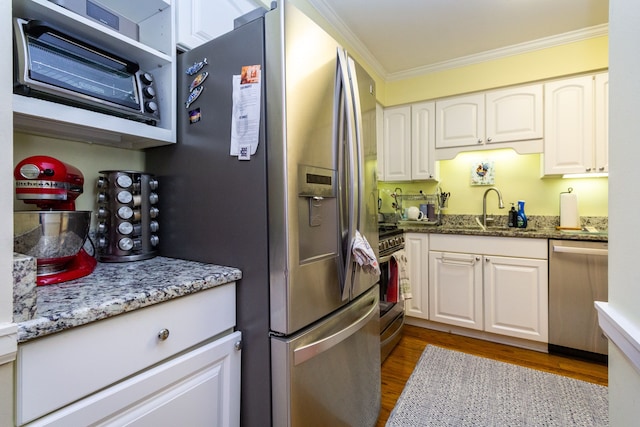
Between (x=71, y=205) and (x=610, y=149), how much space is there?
166 cm

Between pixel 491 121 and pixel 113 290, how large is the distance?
3100 millimetres

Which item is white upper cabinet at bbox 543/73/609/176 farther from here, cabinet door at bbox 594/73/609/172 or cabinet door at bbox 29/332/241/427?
cabinet door at bbox 29/332/241/427

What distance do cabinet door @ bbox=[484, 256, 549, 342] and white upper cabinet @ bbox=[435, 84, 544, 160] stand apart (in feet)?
3.37

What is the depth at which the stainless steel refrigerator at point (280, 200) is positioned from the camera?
985mm

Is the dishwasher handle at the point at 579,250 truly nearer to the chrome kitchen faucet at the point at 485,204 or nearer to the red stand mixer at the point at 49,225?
the chrome kitchen faucet at the point at 485,204

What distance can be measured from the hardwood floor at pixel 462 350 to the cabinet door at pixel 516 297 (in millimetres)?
147

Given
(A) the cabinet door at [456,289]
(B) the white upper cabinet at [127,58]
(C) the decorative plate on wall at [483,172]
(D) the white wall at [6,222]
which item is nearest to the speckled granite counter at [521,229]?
(A) the cabinet door at [456,289]

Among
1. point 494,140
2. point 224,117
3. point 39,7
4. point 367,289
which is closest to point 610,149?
point 367,289

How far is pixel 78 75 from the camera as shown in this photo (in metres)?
1.00

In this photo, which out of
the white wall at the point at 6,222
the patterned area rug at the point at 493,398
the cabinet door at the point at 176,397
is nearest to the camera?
the white wall at the point at 6,222

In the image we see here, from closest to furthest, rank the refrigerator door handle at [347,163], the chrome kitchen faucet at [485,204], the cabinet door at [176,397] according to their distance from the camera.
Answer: the cabinet door at [176,397] → the refrigerator door handle at [347,163] → the chrome kitchen faucet at [485,204]

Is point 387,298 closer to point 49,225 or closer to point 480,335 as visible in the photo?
point 480,335

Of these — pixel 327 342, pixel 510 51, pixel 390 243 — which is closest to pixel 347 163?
pixel 327 342

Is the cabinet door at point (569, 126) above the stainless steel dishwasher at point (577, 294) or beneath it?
above
